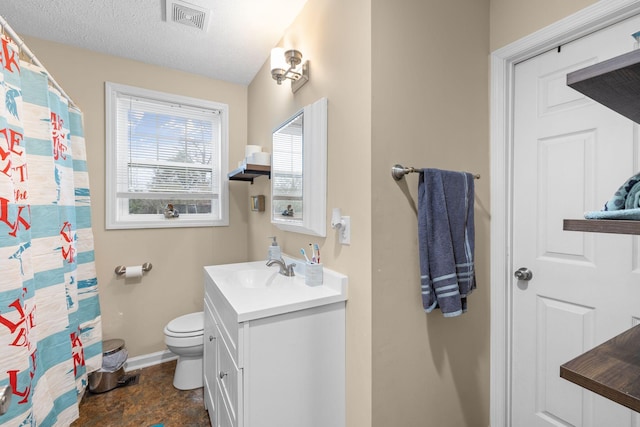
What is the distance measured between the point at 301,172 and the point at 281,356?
975mm

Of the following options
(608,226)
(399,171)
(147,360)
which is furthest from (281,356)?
(147,360)

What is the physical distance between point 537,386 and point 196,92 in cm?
307

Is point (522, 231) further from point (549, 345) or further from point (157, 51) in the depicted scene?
point (157, 51)

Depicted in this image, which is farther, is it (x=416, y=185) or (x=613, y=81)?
(x=416, y=185)

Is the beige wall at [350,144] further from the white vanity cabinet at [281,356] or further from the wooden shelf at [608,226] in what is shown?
the wooden shelf at [608,226]

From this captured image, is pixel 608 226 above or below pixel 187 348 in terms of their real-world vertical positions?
above

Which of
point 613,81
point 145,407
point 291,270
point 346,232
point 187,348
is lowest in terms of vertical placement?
point 145,407

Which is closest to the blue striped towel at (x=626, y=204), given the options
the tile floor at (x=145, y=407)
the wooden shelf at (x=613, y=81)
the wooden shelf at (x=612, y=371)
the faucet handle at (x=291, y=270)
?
the wooden shelf at (x=613, y=81)

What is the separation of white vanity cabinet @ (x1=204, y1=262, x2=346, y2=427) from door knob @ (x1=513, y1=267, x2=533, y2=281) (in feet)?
2.95

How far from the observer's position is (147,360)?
2.40 m

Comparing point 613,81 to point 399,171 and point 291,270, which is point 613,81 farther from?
point 291,270

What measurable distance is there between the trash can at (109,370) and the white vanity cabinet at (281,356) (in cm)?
120

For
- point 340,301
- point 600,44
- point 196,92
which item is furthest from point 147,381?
point 600,44

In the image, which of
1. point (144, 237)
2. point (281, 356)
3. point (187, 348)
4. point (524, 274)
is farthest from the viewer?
point (144, 237)
